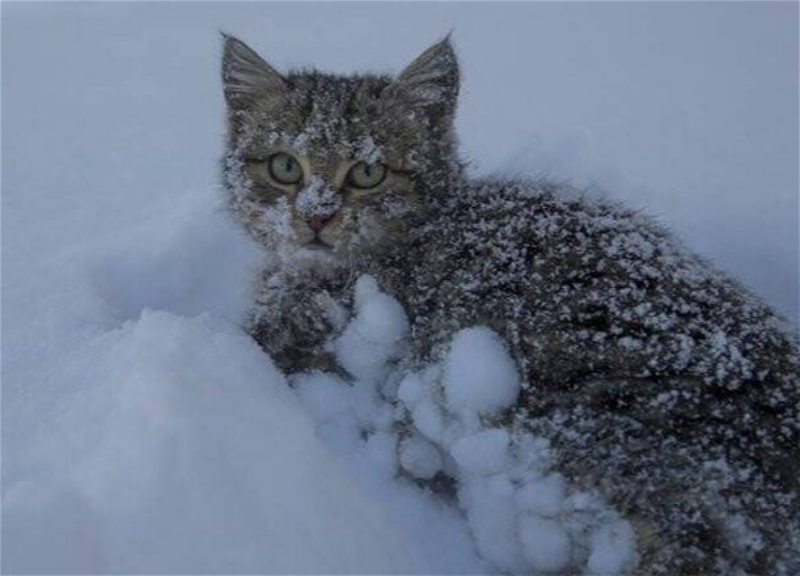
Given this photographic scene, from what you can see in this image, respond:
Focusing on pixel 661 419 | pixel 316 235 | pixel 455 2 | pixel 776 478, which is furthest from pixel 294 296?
pixel 455 2

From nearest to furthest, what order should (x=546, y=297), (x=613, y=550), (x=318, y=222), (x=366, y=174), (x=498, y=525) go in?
(x=613, y=550), (x=498, y=525), (x=546, y=297), (x=318, y=222), (x=366, y=174)

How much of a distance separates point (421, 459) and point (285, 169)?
97 cm

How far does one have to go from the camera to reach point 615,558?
166 cm

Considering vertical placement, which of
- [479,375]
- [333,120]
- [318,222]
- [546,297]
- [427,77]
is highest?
[427,77]

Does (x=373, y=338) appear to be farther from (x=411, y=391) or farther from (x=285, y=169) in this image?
(x=285, y=169)

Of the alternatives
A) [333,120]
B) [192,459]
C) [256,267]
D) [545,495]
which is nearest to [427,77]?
[333,120]

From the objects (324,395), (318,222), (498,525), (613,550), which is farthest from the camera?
(318,222)

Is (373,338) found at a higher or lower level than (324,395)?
higher

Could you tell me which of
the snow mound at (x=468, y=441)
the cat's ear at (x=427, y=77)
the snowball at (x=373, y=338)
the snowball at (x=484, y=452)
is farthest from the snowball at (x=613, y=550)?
the cat's ear at (x=427, y=77)

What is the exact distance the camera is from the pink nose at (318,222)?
2328 millimetres

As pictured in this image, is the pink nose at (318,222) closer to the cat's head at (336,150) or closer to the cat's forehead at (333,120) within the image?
the cat's head at (336,150)

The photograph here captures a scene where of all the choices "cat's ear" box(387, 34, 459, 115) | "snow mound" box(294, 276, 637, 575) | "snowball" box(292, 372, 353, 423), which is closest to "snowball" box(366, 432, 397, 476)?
"snow mound" box(294, 276, 637, 575)

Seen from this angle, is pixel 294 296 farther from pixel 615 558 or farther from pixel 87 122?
pixel 87 122

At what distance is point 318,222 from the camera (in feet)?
7.64
